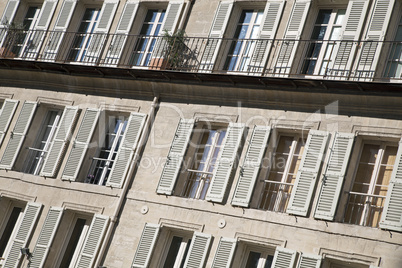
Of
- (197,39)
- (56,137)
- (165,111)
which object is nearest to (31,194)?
(56,137)

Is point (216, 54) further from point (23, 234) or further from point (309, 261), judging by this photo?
point (23, 234)

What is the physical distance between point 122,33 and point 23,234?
611 cm

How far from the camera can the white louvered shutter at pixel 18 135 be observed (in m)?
18.9

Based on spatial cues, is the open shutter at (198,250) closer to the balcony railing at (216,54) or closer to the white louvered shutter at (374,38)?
the balcony railing at (216,54)

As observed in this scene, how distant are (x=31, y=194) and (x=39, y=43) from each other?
499 cm

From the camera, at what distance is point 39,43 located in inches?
810

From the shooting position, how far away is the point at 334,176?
1440 centimetres

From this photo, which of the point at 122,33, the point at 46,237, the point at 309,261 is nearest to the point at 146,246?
the point at 46,237

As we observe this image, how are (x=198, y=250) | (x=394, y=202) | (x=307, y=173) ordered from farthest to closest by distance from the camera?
(x=198, y=250), (x=307, y=173), (x=394, y=202)

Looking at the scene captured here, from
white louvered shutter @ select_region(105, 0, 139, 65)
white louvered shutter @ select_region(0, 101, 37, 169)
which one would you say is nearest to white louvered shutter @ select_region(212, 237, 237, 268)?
white louvered shutter @ select_region(105, 0, 139, 65)

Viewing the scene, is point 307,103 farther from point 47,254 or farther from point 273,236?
point 47,254

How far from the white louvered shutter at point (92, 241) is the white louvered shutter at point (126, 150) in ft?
3.13

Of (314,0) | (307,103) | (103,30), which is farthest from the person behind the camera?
(103,30)

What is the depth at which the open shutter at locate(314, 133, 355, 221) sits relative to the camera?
14.2m
